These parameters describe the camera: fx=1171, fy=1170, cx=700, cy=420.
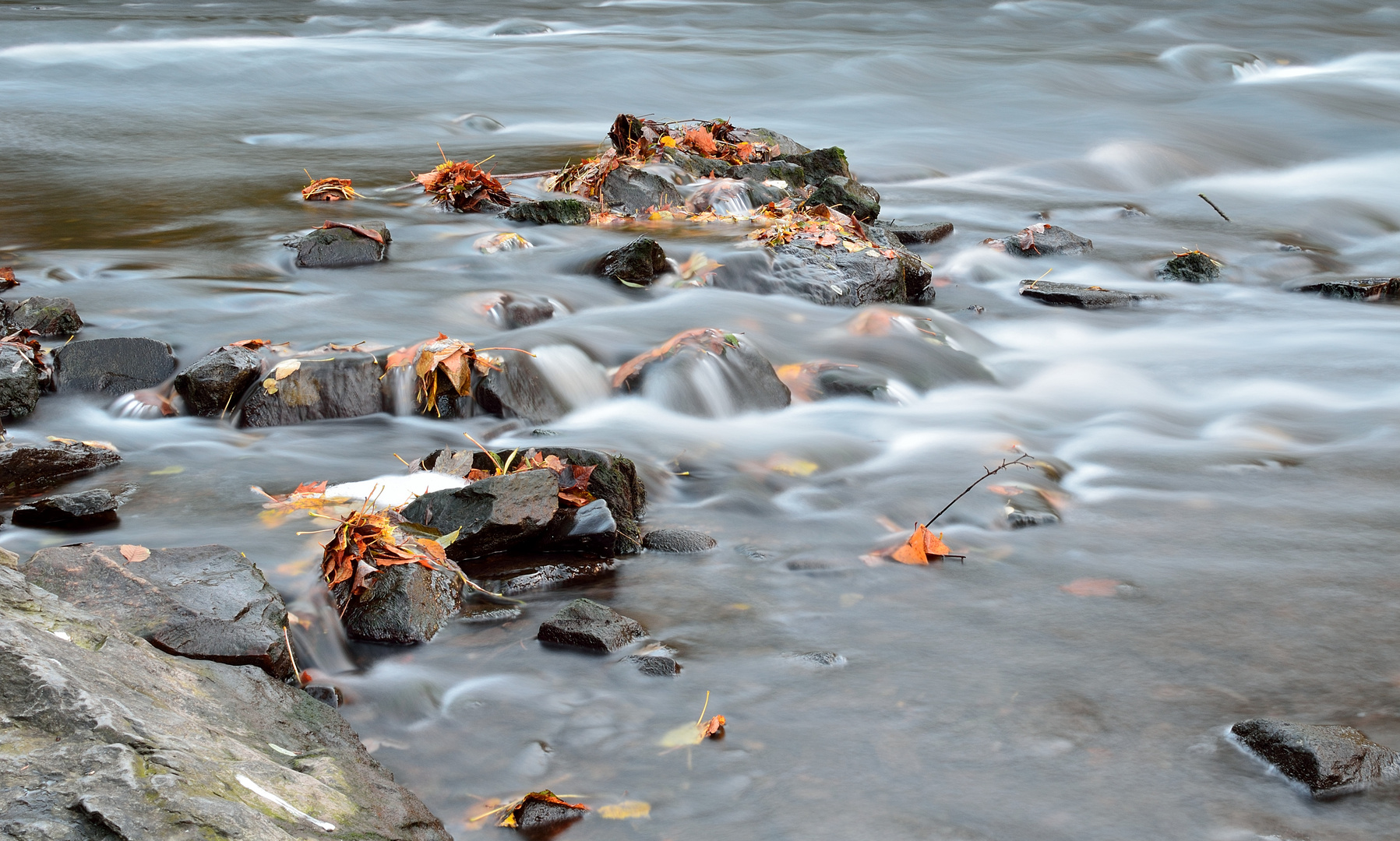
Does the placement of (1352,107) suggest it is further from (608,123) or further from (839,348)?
(839,348)

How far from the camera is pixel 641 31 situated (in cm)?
1927

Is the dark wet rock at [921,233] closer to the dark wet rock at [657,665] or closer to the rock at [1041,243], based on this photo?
the rock at [1041,243]

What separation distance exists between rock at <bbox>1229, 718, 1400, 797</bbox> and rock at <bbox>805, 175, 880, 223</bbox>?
583 centimetres

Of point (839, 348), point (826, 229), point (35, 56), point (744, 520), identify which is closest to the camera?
point (744, 520)

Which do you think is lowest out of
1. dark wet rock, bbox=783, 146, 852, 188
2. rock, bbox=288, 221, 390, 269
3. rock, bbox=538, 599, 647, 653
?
rock, bbox=538, 599, 647, 653

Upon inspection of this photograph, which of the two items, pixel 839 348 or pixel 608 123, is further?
pixel 608 123

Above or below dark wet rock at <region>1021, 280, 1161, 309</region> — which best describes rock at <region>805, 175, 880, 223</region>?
above

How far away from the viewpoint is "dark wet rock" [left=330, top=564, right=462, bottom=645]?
10.8 ft

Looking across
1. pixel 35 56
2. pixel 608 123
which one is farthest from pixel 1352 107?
pixel 35 56

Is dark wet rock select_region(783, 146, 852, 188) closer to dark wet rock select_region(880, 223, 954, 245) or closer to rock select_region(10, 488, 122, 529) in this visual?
dark wet rock select_region(880, 223, 954, 245)

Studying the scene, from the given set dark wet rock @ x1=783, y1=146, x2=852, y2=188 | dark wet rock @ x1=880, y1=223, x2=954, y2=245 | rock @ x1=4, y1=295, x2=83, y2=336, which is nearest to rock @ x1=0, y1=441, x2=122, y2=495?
rock @ x1=4, y1=295, x2=83, y2=336

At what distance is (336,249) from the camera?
24.4 ft

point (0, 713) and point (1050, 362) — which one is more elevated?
point (0, 713)

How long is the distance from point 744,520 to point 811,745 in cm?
152
